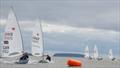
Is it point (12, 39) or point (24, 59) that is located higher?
point (12, 39)

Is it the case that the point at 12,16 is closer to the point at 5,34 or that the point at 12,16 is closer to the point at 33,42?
the point at 5,34

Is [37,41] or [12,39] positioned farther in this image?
[37,41]

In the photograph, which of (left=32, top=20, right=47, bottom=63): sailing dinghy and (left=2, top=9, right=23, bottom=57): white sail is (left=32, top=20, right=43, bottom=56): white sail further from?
(left=2, top=9, right=23, bottom=57): white sail

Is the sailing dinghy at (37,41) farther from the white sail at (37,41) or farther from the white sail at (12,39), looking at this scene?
the white sail at (12,39)

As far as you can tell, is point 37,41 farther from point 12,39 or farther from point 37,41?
point 12,39

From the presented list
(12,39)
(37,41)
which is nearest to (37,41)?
(37,41)

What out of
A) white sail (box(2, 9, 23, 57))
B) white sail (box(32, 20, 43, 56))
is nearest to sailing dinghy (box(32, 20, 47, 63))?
white sail (box(32, 20, 43, 56))

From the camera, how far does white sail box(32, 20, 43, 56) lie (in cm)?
4944

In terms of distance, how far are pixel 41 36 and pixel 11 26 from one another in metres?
8.31

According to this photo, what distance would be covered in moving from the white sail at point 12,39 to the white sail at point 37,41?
5.68 m

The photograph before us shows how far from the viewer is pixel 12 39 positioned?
43.8 m

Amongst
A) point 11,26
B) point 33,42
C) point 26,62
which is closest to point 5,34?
point 11,26

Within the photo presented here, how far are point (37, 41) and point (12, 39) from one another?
6.94 metres

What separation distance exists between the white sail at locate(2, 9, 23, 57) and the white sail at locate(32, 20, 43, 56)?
5.68 metres
